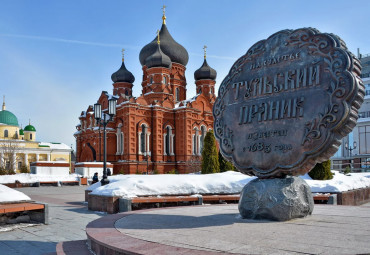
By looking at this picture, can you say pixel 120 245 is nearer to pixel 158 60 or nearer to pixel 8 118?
pixel 158 60

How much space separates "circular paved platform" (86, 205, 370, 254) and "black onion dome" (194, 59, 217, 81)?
39342 mm

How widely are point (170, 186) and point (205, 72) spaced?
35523 millimetres

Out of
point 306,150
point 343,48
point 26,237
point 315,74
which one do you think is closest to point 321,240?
point 306,150

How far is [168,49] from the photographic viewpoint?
41750 millimetres

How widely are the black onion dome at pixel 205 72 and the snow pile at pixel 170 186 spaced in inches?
1350

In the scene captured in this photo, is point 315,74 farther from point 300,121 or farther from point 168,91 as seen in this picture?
point 168,91

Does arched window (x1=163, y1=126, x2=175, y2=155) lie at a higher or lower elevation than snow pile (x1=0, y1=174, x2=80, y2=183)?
higher

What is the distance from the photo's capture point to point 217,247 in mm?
3691

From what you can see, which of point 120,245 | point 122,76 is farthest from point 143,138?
point 120,245

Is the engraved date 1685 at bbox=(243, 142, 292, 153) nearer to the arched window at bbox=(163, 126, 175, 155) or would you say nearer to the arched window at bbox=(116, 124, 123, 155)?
the arched window at bbox=(116, 124, 123, 155)

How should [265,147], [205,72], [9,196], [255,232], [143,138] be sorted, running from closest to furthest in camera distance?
[255,232]
[265,147]
[9,196]
[143,138]
[205,72]

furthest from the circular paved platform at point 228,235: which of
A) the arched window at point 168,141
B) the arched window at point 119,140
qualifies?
the arched window at point 168,141

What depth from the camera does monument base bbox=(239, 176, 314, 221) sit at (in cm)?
535

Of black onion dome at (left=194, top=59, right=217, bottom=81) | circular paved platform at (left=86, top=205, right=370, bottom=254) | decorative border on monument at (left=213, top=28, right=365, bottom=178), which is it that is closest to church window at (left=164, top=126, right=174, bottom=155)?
black onion dome at (left=194, top=59, right=217, bottom=81)
